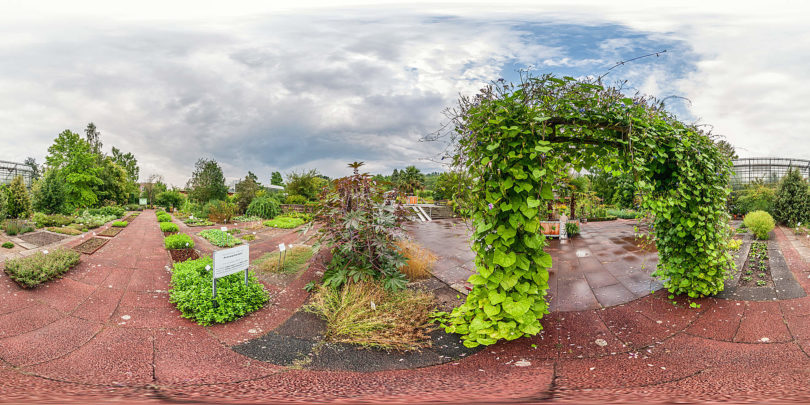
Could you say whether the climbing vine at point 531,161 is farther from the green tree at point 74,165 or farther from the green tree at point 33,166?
the green tree at point 33,166

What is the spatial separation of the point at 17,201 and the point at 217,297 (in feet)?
47.3

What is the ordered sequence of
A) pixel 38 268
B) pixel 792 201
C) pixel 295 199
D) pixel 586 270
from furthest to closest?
pixel 295 199
pixel 792 201
pixel 586 270
pixel 38 268

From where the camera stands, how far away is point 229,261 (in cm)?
382

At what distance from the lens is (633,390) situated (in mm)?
2180

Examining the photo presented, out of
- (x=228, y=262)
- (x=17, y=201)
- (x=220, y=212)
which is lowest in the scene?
(x=228, y=262)

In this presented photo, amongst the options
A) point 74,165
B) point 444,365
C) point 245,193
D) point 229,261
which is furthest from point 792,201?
point 74,165

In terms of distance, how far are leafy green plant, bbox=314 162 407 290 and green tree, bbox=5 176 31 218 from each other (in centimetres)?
1464

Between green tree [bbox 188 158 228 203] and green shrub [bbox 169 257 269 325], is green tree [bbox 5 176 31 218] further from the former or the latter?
green shrub [bbox 169 257 269 325]

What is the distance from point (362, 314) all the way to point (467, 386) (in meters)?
1.47

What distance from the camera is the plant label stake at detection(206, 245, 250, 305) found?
3.69m

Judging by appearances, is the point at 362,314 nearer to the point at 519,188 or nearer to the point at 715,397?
the point at 519,188

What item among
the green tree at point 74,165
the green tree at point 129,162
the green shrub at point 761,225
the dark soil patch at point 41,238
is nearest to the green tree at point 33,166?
the green tree at point 129,162

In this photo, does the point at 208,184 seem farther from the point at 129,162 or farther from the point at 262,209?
the point at 129,162

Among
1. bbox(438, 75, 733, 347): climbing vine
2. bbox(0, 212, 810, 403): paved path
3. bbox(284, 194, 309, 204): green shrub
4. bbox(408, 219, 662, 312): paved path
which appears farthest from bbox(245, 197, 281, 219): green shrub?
bbox(438, 75, 733, 347): climbing vine
